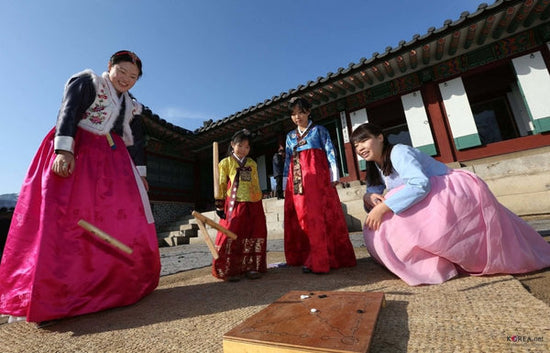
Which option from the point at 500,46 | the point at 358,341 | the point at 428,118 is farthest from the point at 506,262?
the point at 500,46

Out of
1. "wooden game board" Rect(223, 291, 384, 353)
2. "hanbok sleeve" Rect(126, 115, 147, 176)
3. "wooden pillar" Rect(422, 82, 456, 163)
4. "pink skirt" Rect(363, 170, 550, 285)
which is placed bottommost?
"wooden game board" Rect(223, 291, 384, 353)

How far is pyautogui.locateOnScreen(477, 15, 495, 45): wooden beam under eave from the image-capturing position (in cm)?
534

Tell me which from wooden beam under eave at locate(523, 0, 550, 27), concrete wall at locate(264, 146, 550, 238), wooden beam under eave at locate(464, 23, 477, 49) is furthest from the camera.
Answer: wooden beam under eave at locate(464, 23, 477, 49)

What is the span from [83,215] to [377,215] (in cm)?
218

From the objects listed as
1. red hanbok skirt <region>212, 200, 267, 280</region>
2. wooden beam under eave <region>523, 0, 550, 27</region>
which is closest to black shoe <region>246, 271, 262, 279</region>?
red hanbok skirt <region>212, 200, 267, 280</region>

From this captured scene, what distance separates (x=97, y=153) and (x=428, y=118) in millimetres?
7894

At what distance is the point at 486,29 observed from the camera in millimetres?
5684

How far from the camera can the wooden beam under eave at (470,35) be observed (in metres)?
5.55

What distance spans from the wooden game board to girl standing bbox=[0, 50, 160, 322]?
1.30 m

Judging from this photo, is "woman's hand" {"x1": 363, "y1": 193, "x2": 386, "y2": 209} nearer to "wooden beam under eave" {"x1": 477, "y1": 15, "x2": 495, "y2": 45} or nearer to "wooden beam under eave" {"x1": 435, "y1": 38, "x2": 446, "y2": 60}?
"wooden beam under eave" {"x1": 435, "y1": 38, "x2": 446, "y2": 60}

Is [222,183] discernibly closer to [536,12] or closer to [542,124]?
[542,124]

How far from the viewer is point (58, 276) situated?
154 centimetres

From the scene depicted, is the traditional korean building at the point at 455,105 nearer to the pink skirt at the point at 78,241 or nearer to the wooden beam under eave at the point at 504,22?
the wooden beam under eave at the point at 504,22

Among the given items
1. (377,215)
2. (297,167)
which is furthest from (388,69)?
(377,215)
